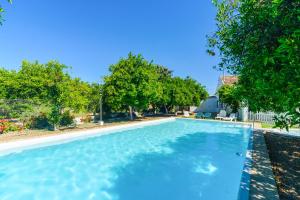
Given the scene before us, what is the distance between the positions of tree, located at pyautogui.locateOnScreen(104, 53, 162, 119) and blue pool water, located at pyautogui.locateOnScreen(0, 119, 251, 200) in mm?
8317

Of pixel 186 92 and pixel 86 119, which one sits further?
pixel 186 92

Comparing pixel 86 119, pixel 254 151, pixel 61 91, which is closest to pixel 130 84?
pixel 86 119

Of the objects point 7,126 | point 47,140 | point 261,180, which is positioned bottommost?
point 47,140

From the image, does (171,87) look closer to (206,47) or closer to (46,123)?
(46,123)

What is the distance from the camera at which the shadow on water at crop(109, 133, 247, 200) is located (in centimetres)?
775

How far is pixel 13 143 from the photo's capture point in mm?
11734

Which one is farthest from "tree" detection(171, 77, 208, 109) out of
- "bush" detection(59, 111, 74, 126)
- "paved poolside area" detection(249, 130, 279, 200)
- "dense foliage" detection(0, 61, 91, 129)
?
"paved poolside area" detection(249, 130, 279, 200)

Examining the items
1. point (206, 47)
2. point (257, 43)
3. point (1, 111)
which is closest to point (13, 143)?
point (1, 111)

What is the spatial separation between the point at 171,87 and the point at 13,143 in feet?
86.5

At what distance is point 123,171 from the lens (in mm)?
9969

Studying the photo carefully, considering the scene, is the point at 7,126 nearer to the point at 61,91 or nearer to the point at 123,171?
the point at 61,91

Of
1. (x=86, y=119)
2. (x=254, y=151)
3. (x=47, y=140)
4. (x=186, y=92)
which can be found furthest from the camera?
(x=186, y=92)

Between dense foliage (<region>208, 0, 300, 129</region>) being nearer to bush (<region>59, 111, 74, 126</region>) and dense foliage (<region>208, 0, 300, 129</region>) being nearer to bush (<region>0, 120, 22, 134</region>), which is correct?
bush (<region>59, 111, 74, 126</region>)

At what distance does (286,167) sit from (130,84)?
18410 millimetres
